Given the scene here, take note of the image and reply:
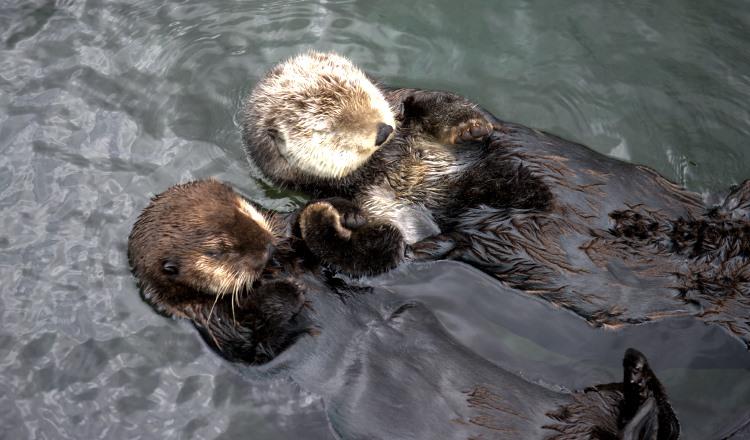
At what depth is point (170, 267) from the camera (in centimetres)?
336

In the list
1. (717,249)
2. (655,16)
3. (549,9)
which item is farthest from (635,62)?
(717,249)

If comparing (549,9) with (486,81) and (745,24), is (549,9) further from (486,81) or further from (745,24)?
(745,24)

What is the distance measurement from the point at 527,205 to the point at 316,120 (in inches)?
49.8

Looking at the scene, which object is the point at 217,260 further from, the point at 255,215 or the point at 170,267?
the point at 255,215

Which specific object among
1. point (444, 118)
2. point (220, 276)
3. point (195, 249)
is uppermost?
point (444, 118)

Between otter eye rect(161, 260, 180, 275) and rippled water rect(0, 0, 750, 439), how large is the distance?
52cm

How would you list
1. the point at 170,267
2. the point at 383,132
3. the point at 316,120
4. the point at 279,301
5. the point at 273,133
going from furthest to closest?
the point at 273,133 < the point at 316,120 < the point at 383,132 < the point at 279,301 < the point at 170,267

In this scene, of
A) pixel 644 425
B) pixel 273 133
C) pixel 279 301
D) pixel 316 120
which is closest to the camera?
pixel 644 425

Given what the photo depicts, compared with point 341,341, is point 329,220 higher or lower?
higher

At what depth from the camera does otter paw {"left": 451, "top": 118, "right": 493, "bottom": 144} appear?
3832 mm

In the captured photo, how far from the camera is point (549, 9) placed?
5.23 meters

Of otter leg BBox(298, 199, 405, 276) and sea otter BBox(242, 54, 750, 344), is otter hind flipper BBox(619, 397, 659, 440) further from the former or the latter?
otter leg BBox(298, 199, 405, 276)

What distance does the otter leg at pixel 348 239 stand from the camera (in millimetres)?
3510

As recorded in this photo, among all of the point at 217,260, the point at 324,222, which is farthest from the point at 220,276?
the point at 324,222
